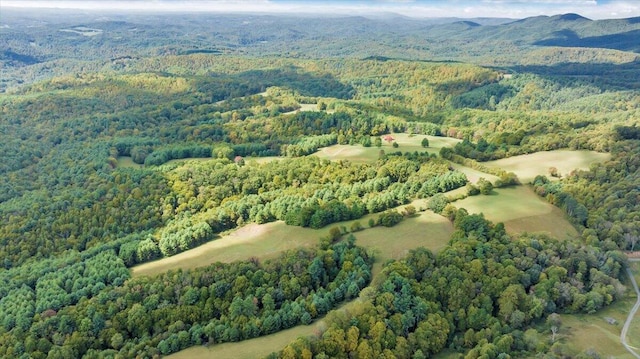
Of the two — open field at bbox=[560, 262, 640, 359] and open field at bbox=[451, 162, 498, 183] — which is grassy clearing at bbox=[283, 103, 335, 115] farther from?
open field at bbox=[560, 262, 640, 359]

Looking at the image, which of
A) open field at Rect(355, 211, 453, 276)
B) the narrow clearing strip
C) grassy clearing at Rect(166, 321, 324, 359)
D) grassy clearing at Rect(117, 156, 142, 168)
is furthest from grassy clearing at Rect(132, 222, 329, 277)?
grassy clearing at Rect(117, 156, 142, 168)

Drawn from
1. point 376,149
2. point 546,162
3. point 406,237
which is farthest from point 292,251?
point 546,162

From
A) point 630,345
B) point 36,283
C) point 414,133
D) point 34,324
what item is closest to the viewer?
point 630,345

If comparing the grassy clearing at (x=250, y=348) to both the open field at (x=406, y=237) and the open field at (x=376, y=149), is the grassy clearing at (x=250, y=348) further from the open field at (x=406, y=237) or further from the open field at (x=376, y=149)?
the open field at (x=376, y=149)

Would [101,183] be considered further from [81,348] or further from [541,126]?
[541,126]

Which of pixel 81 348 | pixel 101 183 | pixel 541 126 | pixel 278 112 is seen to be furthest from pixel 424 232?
pixel 278 112

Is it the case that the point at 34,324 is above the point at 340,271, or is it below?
below

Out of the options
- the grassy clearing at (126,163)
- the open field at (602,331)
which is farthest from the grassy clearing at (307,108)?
the open field at (602,331)

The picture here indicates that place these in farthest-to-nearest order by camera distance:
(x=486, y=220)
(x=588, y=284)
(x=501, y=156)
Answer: (x=501, y=156)
(x=486, y=220)
(x=588, y=284)
